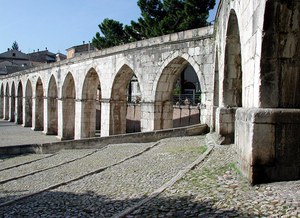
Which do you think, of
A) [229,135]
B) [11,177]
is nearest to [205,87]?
[229,135]

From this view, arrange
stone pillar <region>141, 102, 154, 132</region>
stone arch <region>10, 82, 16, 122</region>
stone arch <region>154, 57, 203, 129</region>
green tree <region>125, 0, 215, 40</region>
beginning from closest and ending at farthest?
stone arch <region>154, 57, 203, 129</region>, stone pillar <region>141, 102, 154, 132</region>, green tree <region>125, 0, 215, 40</region>, stone arch <region>10, 82, 16, 122</region>

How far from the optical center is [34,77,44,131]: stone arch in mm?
26703

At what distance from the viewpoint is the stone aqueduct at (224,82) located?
4.13 meters

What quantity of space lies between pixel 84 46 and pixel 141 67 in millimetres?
49774

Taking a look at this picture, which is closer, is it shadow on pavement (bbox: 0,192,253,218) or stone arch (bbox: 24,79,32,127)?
shadow on pavement (bbox: 0,192,253,218)

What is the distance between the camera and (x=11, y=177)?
7836mm

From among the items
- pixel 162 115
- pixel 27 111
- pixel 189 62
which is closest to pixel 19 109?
pixel 27 111

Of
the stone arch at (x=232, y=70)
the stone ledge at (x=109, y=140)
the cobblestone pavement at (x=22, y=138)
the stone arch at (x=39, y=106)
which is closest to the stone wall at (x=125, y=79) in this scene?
the stone ledge at (x=109, y=140)

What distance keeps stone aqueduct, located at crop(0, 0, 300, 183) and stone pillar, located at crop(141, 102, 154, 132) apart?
4cm

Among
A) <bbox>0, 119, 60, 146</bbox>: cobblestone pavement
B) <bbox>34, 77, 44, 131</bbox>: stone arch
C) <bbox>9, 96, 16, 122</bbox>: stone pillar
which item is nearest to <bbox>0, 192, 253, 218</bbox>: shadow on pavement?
<bbox>0, 119, 60, 146</bbox>: cobblestone pavement

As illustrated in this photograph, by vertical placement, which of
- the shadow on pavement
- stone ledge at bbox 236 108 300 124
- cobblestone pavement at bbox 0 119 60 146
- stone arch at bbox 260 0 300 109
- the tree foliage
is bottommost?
cobblestone pavement at bbox 0 119 60 146

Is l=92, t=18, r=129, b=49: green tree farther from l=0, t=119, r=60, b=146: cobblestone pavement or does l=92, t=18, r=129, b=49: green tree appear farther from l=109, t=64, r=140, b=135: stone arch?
l=109, t=64, r=140, b=135: stone arch

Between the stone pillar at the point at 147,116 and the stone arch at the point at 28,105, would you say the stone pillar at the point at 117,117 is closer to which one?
the stone pillar at the point at 147,116

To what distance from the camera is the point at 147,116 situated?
1332cm
